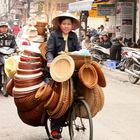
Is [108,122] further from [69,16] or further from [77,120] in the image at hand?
[69,16]

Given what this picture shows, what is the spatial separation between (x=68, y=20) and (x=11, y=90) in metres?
1.32

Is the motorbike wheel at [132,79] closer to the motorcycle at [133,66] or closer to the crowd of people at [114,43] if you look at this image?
the motorcycle at [133,66]

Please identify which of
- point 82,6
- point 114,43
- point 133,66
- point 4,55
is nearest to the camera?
point 4,55

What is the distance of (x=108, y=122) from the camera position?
927cm

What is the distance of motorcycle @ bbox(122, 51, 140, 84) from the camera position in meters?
16.5

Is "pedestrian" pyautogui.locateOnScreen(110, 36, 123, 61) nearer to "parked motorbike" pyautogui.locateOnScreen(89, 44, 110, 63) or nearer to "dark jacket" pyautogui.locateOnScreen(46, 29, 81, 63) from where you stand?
"parked motorbike" pyautogui.locateOnScreen(89, 44, 110, 63)

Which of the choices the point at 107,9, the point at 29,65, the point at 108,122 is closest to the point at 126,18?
the point at 107,9

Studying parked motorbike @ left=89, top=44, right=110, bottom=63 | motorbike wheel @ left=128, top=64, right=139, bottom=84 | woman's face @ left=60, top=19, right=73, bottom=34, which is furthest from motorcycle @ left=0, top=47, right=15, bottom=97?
parked motorbike @ left=89, top=44, right=110, bottom=63

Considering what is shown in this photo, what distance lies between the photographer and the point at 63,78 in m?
6.59

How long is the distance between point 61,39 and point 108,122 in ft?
8.42

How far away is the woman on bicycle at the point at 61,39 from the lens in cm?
702

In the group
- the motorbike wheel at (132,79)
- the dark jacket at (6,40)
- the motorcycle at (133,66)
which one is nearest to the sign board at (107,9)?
the motorcycle at (133,66)

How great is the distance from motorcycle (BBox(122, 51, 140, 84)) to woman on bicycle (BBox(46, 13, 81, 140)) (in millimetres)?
9134

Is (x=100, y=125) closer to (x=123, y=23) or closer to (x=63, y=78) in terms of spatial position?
(x=63, y=78)
